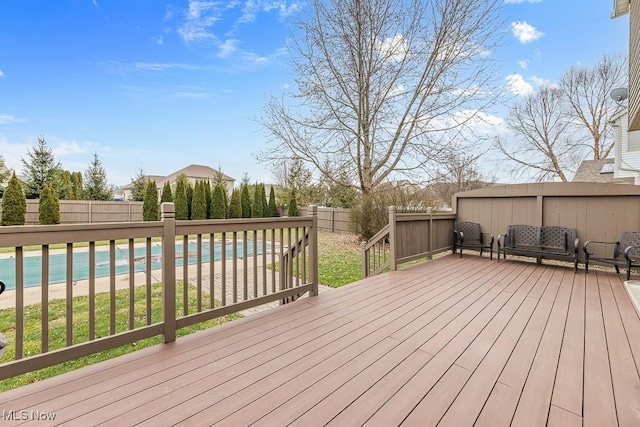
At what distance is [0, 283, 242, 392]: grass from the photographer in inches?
107

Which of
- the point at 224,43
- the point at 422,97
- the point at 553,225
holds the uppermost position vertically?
the point at 224,43

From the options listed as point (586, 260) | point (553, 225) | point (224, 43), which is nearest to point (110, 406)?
point (586, 260)

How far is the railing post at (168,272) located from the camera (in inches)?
89.3

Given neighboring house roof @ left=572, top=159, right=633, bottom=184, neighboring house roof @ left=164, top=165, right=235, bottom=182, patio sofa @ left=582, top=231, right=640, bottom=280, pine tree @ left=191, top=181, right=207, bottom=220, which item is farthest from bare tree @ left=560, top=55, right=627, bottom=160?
neighboring house roof @ left=164, top=165, right=235, bottom=182

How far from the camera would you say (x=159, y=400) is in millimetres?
1605

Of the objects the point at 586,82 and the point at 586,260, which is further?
the point at 586,82

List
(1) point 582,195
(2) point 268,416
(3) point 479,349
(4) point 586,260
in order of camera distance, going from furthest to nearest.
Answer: (1) point 582,195, (4) point 586,260, (3) point 479,349, (2) point 268,416

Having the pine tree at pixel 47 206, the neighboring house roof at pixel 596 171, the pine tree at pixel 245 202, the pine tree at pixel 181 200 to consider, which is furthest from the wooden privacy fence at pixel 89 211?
the neighboring house roof at pixel 596 171

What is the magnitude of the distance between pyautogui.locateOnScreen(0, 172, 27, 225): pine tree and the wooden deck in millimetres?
15140

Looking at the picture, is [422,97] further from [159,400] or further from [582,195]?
[159,400]

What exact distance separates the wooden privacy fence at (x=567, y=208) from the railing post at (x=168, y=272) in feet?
20.0

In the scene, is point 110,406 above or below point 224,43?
below

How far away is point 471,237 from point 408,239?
6.28ft

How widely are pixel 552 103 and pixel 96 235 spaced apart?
66.2 ft
